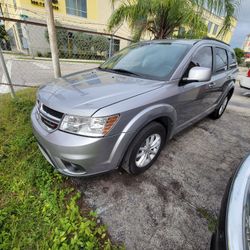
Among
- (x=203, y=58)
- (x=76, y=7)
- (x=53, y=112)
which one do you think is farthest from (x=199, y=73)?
(x=76, y=7)

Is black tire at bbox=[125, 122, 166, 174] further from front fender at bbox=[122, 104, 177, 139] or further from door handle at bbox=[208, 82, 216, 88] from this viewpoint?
door handle at bbox=[208, 82, 216, 88]

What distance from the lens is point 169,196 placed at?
6.59ft

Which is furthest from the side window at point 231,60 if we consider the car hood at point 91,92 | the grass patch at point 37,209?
the grass patch at point 37,209

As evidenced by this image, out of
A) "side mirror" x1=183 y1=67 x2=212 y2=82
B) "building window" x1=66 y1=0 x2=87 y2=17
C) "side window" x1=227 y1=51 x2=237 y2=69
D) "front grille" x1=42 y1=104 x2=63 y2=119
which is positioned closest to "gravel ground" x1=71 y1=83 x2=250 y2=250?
"front grille" x1=42 y1=104 x2=63 y2=119

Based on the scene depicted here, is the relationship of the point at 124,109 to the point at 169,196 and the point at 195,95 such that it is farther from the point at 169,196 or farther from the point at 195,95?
the point at 195,95

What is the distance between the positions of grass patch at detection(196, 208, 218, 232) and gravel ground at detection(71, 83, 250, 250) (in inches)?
0.5

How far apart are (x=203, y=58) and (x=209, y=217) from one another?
7.43 ft

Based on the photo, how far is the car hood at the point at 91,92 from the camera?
1.60m

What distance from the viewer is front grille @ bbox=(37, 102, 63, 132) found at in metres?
1.68

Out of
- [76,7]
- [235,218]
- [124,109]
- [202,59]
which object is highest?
[76,7]

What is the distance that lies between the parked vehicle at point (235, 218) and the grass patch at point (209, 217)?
0.79 meters

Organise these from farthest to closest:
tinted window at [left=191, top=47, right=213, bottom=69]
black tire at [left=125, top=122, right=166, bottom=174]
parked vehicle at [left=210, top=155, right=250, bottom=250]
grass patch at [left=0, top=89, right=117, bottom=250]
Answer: tinted window at [left=191, top=47, right=213, bottom=69], black tire at [left=125, top=122, right=166, bottom=174], grass patch at [left=0, top=89, right=117, bottom=250], parked vehicle at [left=210, top=155, right=250, bottom=250]

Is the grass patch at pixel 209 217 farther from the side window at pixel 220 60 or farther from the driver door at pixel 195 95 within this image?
the side window at pixel 220 60

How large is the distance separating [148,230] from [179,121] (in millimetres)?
1486
